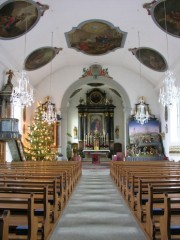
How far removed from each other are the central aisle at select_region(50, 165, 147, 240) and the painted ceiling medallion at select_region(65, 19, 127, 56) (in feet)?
30.7

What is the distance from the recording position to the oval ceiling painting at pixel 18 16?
35.2 ft

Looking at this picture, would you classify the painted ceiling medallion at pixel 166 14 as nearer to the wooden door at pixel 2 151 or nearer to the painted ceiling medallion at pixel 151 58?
the painted ceiling medallion at pixel 151 58

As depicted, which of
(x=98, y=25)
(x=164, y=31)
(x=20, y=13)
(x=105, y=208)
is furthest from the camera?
(x=98, y=25)

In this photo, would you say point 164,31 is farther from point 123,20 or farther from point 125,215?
point 125,215

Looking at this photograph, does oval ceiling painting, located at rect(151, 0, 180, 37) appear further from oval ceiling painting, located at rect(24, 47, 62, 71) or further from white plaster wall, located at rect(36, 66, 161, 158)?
white plaster wall, located at rect(36, 66, 161, 158)

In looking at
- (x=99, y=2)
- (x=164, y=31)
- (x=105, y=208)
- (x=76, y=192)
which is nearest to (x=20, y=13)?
(x=99, y=2)

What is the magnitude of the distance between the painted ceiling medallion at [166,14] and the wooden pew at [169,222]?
30.1ft

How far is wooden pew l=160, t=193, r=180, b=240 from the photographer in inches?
109

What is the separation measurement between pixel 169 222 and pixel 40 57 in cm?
1464

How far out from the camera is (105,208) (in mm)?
5703

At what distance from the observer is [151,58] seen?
1612cm

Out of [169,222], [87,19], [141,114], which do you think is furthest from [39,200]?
[141,114]

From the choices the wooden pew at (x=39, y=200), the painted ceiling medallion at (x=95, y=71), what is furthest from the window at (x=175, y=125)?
the wooden pew at (x=39, y=200)

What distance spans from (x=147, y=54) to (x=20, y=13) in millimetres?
7327
